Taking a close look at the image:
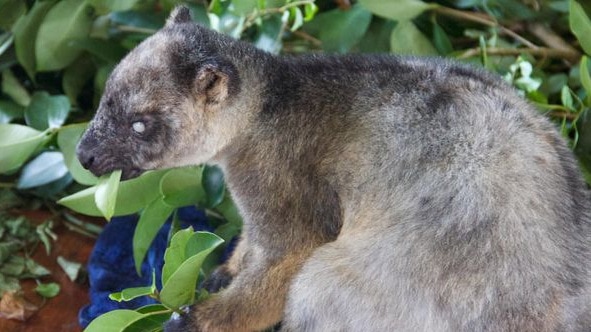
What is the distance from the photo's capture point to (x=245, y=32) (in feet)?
6.37

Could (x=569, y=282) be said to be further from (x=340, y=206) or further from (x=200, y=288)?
(x=200, y=288)

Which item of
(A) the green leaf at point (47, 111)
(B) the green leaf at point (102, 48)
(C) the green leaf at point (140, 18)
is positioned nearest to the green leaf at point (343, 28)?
(C) the green leaf at point (140, 18)

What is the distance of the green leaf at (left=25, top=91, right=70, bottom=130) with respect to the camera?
1.85 meters

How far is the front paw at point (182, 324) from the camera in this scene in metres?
1.42

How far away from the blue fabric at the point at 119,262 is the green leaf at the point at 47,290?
82 millimetres

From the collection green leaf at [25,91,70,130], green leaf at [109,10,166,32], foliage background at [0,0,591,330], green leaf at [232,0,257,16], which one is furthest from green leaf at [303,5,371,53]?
green leaf at [25,91,70,130]

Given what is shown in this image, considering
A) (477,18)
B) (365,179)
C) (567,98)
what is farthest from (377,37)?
(365,179)

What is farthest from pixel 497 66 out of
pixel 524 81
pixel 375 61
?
pixel 375 61

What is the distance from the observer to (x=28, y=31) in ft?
6.55

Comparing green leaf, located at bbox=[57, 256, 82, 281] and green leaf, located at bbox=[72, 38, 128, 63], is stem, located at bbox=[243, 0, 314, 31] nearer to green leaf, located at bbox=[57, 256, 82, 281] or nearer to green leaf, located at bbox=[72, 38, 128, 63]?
green leaf, located at bbox=[72, 38, 128, 63]

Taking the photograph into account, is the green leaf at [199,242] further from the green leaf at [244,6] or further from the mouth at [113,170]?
the green leaf at [244,6]

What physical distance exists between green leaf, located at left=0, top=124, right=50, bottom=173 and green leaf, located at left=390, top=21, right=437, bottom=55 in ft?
2.63

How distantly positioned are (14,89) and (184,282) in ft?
3.31

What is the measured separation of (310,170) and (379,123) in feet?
0.46
